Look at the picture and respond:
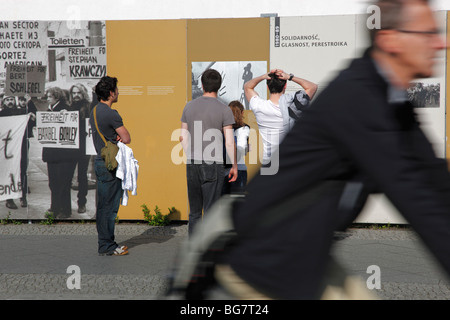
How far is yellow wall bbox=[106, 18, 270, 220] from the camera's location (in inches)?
351

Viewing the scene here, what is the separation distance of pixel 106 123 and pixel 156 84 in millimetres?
2416

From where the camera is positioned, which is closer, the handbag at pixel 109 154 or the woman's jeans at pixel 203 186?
the woman's jeans at pixel 203 186

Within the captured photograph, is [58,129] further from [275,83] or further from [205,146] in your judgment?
[275,83]

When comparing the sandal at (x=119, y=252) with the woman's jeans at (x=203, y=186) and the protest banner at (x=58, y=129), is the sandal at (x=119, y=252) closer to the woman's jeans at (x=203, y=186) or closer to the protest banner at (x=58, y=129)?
the woman's jeans at (x=203, y=186)

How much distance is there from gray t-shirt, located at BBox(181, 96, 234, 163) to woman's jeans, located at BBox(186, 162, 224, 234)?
90 mm

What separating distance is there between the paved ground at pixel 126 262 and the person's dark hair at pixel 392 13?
2702mm

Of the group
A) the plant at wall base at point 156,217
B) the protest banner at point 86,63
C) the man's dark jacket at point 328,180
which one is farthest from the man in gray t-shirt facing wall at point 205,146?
the man's dark jacket at point 328,180

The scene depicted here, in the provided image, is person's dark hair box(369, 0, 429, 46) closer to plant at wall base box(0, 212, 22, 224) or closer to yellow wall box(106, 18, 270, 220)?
yellow wall box(106, 18, 270, 220)

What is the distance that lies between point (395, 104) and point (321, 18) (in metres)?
7.32

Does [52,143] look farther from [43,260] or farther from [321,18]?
[321,18]

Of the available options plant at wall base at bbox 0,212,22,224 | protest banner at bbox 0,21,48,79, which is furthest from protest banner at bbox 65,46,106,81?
plant at wall base at bbox 0,212,22,224

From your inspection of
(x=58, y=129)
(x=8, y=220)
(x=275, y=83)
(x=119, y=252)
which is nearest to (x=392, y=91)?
(x=275, y=83)

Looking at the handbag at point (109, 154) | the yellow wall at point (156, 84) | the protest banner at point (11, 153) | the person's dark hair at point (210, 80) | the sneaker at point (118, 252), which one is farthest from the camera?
the protest banner at point (11, 153)

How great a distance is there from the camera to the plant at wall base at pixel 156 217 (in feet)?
29.7
